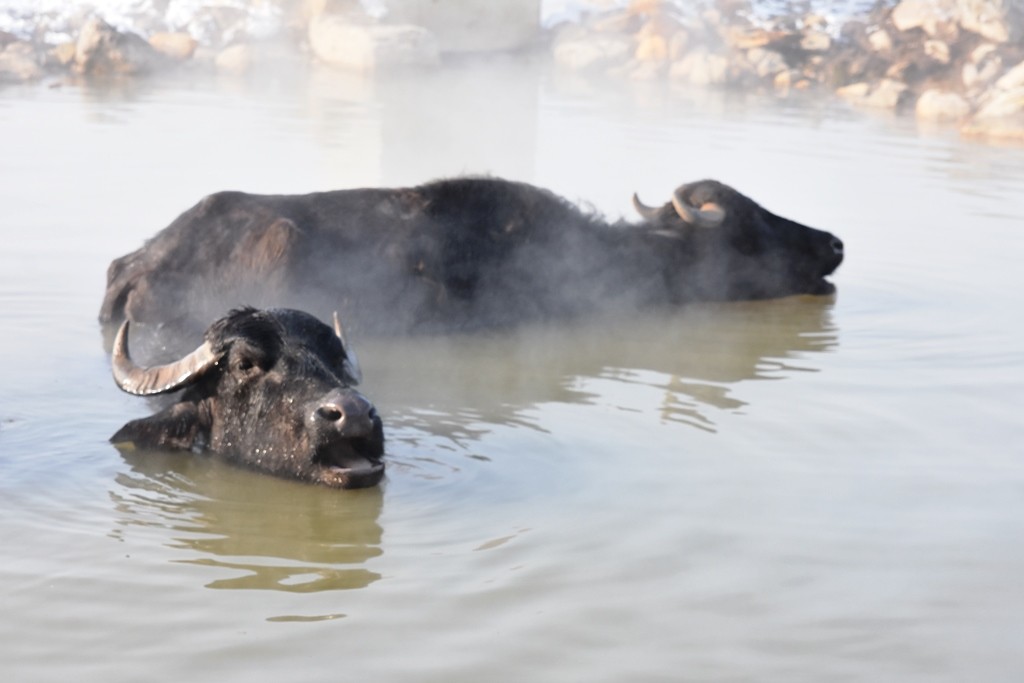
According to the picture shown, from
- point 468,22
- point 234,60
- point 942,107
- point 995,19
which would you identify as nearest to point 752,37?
point 995,19

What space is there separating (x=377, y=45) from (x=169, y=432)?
815 inches

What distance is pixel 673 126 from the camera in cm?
2045

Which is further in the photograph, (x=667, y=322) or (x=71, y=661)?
(x=667, y=322)

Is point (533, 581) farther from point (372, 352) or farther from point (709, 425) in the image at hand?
point (372, 352)

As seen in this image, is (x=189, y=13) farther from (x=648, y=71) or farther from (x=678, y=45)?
(x=678, y=45)

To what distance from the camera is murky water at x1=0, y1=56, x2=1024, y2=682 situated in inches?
173

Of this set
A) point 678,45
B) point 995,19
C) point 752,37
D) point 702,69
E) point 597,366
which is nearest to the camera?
point 597,366

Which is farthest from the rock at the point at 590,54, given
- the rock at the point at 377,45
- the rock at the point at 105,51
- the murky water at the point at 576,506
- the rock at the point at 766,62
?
the murky water at the point at 576,506

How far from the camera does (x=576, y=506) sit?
5641 mm

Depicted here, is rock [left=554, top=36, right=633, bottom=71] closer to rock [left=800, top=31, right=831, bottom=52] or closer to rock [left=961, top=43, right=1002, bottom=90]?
rock [left=800, top=31, right=831, bottom=52]

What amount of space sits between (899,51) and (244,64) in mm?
11472

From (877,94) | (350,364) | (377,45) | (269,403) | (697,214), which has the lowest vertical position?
(269,403)

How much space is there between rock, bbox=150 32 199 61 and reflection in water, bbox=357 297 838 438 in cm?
1859

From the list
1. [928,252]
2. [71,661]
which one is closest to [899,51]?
[928,252]
